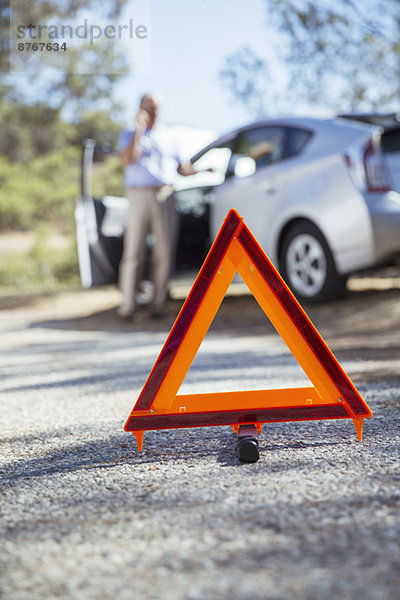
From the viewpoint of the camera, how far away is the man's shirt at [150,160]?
7070 millimetres

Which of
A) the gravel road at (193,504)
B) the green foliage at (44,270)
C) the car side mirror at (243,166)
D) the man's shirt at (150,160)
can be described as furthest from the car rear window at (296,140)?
the green foliage at (44,270)

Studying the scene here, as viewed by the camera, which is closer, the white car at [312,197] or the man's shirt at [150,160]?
the white car at [312,197]

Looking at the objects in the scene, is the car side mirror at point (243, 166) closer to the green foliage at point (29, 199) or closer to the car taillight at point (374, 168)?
the car taillight at point (374, 168)

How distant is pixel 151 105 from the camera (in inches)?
274

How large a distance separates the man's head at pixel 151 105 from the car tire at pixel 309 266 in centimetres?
183

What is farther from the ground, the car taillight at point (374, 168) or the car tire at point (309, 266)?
the car taillight at point (374, 168)

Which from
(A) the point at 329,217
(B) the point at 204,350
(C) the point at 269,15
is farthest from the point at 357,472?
(C) the point at 269,15

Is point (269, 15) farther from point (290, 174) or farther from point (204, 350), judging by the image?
point (204, 350)

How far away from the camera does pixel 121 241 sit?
326 inches

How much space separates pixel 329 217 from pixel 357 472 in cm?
445

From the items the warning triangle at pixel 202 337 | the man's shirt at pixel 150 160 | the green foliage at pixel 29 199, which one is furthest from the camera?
the green foliage at pixel 29 199

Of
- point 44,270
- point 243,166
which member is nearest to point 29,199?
point 44,270

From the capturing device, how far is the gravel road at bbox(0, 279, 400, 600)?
146cm

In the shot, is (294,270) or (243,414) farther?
(294,270)
